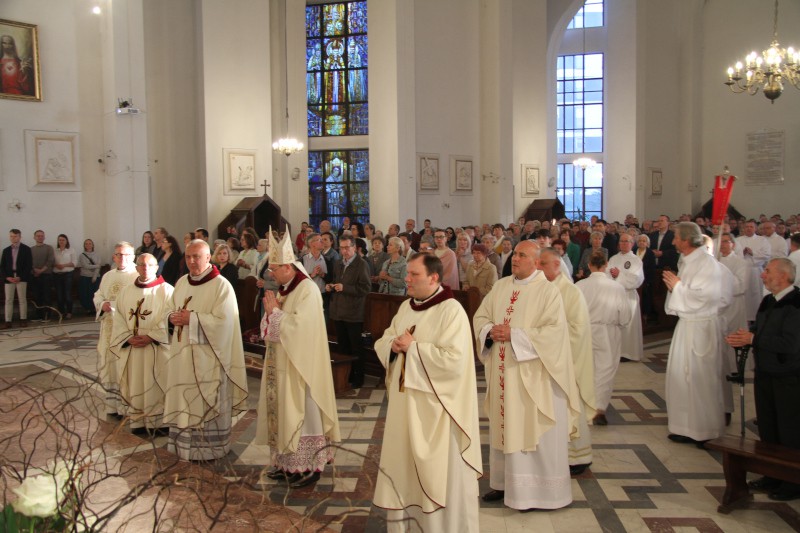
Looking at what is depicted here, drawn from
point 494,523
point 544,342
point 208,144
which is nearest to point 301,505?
point 494,523

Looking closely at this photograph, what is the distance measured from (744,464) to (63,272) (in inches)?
545

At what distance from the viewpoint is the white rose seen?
169cm

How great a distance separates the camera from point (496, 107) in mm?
21031

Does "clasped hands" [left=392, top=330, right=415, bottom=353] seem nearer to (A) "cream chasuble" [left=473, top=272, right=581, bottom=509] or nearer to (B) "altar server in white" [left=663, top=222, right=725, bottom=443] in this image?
(A) "cream chasuble" [left=473, top=272, right=581, bottom=509]

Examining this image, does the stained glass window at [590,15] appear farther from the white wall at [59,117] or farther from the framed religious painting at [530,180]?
the white wall at [59,117]

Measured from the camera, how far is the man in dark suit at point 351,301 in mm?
Result: 8789

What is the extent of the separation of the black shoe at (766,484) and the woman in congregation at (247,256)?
7.96 meters

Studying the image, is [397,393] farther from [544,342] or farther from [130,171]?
[130,171]

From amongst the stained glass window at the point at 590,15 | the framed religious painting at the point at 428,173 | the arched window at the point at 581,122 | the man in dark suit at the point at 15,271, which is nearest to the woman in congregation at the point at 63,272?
the man in dark suit at the point at 15,271

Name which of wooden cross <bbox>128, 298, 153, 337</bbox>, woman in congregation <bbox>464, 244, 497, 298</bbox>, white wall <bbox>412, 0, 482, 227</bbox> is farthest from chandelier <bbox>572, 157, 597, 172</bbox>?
wooden cross <bbox>128, 298, 153, 337</bbox>

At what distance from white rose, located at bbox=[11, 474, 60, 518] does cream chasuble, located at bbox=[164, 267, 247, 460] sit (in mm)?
4483

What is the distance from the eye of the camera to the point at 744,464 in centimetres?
520

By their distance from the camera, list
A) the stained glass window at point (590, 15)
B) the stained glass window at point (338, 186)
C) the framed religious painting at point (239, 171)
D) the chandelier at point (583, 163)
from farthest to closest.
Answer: the stained glass window at point (590, 15)
the chandelier at point (583, 163)
the stained glass window at point (338, 186)
the framed religious painting at point (239, 171)

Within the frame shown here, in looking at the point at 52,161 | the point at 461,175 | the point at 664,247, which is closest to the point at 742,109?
the point at 461,175
